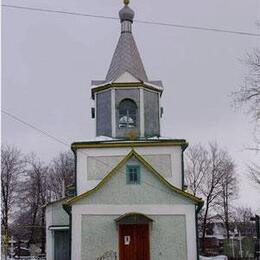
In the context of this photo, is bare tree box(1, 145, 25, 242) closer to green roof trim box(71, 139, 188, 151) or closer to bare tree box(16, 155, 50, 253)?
bare tree box(16, 155, 50, 253)

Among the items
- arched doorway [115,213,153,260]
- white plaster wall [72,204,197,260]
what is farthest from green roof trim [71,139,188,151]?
arched doorway [115,213,153,260]

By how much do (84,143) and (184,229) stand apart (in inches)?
Answer: 224

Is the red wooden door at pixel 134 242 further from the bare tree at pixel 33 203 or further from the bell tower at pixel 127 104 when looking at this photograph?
the bare tree at pixel 33 203

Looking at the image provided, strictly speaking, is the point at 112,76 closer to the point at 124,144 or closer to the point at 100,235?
the point at 124,144

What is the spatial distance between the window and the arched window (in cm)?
290

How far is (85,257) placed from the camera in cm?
1945

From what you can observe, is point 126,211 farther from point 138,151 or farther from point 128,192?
point 138,151

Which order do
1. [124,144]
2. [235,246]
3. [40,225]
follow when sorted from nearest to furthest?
[124,144] → [235,246] → [40,225]

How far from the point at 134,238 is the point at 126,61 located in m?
8.76

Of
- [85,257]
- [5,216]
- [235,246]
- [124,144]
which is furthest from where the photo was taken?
[5,216]

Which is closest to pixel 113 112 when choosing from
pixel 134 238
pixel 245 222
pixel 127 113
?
pixel 127 113

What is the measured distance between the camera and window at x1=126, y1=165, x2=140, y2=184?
2009 cm

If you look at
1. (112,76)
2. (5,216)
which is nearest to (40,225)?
(5,216)

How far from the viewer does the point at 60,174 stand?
48.7m
